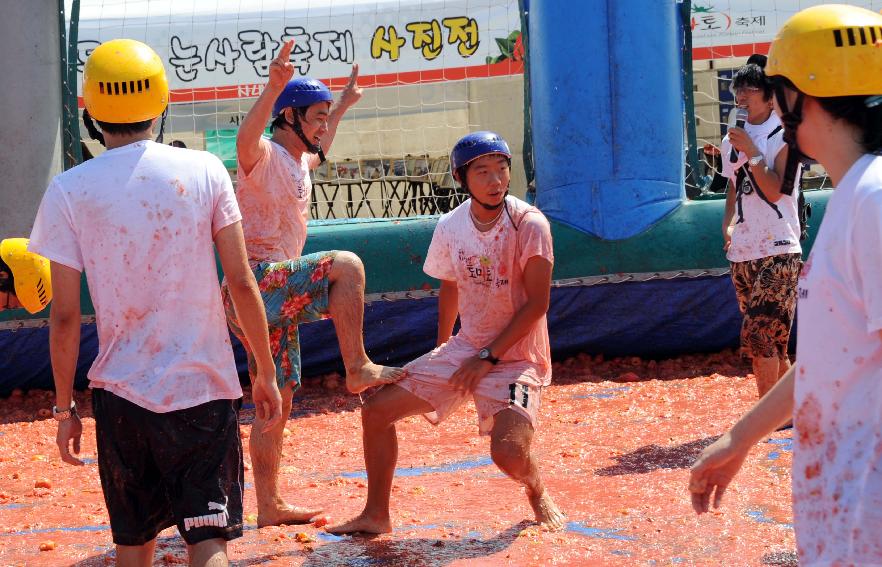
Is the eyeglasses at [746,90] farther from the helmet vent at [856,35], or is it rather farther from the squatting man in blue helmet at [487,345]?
the helmet vent at [856,35]

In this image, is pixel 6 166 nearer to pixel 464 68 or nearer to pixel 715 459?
pixel 464 68

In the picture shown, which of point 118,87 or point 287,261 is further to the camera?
point 287,261

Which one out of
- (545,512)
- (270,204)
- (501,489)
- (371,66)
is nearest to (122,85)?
(270,204)

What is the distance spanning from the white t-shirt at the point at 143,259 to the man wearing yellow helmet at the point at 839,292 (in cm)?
185

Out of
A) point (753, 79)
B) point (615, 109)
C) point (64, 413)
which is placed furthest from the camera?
point (615, 109)

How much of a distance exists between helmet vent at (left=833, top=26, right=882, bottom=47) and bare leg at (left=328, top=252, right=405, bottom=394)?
8.64 feet

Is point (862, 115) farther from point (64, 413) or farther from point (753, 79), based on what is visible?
point (753, 79)

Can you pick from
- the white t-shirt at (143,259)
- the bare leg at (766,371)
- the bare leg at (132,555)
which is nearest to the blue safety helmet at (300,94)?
the white t-shirt at (143,259)

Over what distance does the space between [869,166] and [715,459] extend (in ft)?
2.48

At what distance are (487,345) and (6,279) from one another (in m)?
1.98

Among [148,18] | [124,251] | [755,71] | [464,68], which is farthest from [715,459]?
[148,18]

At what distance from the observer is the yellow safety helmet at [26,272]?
421 centimetres

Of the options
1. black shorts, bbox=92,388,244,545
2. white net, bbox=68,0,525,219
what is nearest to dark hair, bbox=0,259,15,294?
black shorts, bbox=92,388,244,545

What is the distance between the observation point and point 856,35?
2.34 metres
